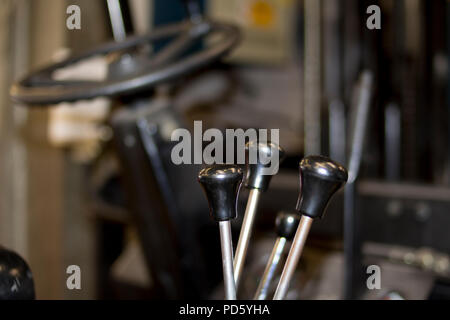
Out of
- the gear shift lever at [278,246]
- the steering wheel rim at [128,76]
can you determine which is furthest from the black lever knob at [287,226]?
the steering wheel rim at [128,76]

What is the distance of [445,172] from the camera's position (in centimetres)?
88

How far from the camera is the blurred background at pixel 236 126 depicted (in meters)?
0.72

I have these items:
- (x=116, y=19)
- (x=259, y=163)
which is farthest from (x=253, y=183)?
(x=116, y=19)

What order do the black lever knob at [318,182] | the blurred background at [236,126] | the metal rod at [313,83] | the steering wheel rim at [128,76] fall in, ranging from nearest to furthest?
the black lever knob at [318,182] → the steering wheel rim at [128,76] → the blurred background at [236,126] → the metal rod at [313,83]

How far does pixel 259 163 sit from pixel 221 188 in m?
0.04

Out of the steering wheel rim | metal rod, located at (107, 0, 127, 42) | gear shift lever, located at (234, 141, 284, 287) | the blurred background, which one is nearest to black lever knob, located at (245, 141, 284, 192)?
gear shift lever, located at (234, 141, 284, 287)

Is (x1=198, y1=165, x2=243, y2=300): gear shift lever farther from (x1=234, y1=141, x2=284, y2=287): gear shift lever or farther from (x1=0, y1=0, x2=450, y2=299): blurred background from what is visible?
(x1=0, y1=0, x2=450, y2=299): blurred background

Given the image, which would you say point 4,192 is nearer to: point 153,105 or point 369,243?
point 153,105

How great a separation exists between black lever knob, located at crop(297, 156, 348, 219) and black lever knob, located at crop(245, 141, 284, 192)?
0.12ft

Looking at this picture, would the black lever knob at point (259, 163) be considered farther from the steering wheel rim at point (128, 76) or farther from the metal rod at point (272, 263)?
the steering wheel rim at point (128, 76)

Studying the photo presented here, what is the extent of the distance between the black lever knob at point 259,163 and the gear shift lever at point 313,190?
36mm
